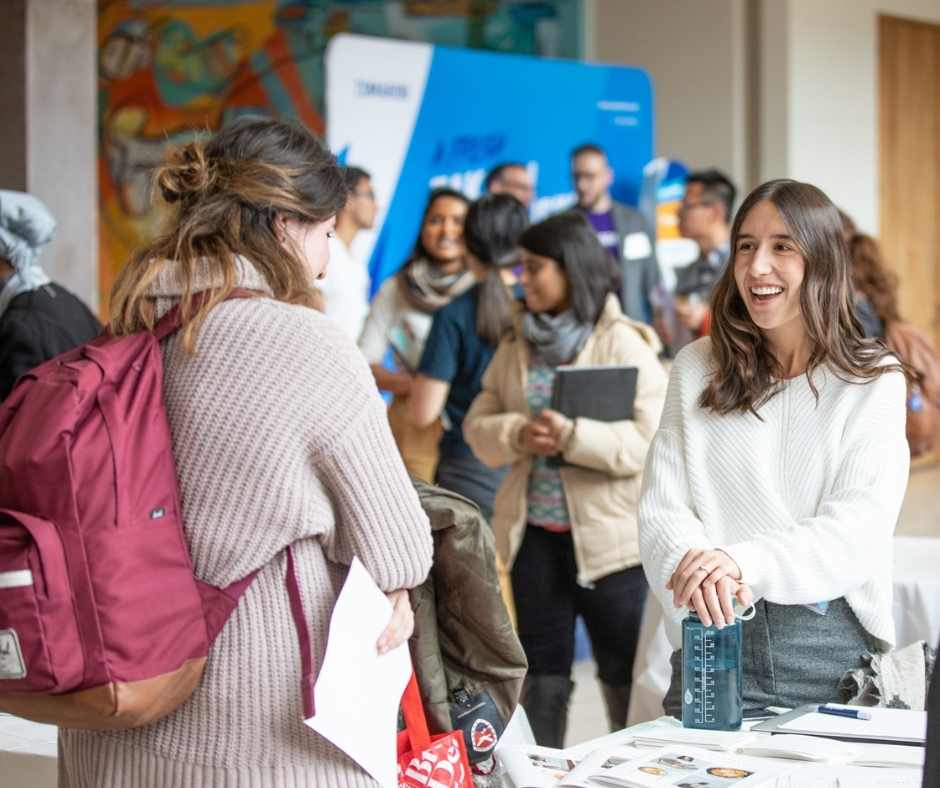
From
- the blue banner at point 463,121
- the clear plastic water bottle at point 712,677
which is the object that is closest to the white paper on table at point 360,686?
the clear plastic water bottle at point 712,677

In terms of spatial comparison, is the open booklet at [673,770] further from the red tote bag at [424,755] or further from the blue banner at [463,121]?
the blue banner at [463,121]

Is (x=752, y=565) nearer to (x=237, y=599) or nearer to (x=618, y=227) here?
(x=237, y=599)

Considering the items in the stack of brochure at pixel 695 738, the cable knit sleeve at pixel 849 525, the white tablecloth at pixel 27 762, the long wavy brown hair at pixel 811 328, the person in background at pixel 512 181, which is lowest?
the white tablecloth at pixel 27 762

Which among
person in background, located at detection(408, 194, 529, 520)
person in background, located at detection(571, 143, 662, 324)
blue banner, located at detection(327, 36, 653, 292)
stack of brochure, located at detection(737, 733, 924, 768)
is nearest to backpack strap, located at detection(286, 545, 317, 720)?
stack of brochure, located at detection(737, 733, 924, 768)

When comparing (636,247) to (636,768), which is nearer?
(636,768)

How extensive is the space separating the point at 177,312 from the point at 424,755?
683 mm

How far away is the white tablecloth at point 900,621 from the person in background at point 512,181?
2656 mm

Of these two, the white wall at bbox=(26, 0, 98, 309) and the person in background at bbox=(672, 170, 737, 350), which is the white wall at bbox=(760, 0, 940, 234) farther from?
the white wall at bbox=(26, 0, 98, 309)

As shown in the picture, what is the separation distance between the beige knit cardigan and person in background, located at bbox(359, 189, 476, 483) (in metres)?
3.18

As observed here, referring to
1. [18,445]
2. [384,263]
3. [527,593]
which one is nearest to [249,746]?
[18,445]

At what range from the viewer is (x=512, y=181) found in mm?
5914

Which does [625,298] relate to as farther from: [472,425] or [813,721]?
[813,721]

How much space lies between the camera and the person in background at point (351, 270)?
16.7 feet

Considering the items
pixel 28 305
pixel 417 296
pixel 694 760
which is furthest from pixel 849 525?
A: pixel 417 296
